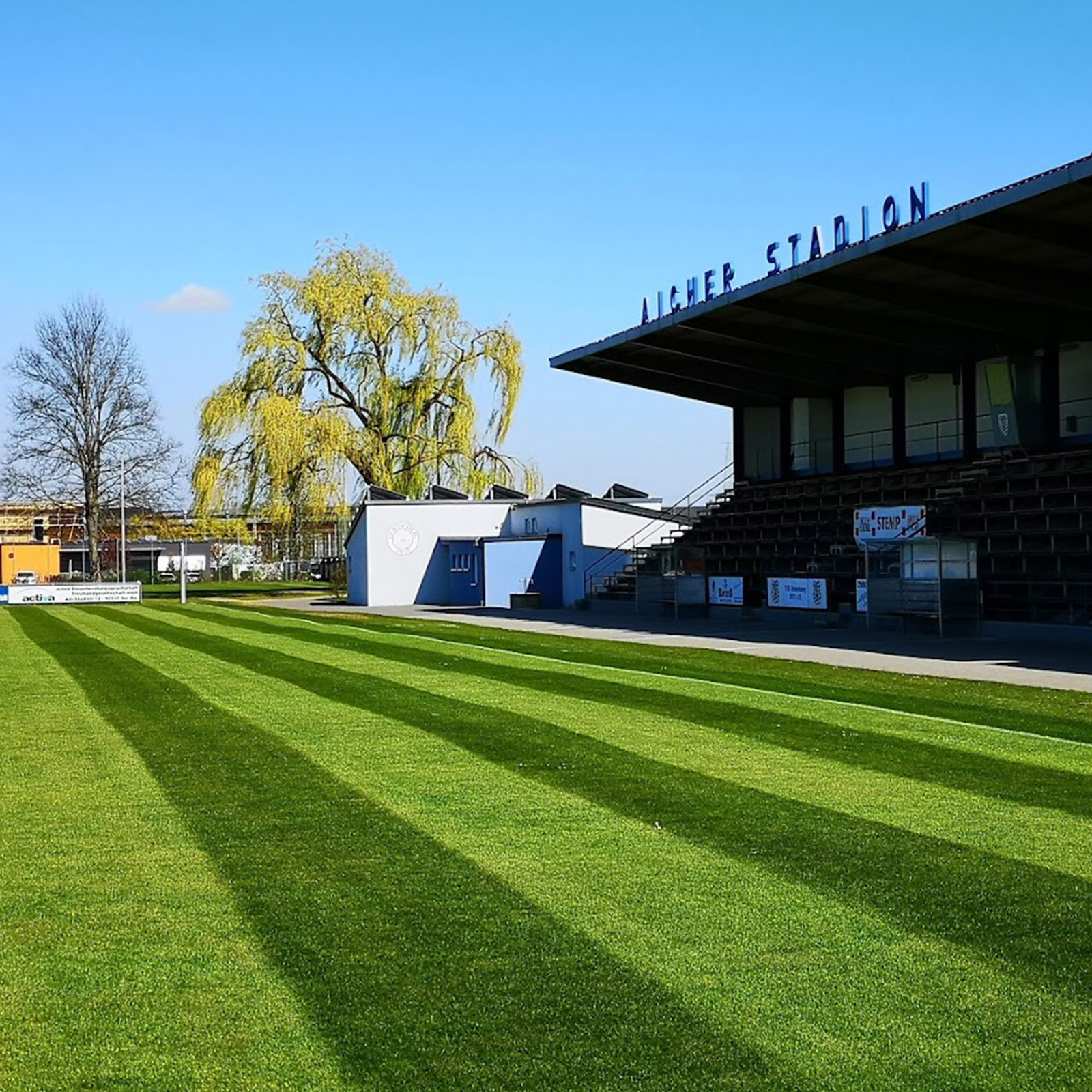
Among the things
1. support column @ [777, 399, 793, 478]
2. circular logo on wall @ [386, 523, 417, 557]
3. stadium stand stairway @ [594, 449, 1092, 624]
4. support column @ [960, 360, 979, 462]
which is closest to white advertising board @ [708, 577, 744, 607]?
stadium stand stairway @ [594, 449, 1092, 624]

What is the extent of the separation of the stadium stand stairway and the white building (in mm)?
2333

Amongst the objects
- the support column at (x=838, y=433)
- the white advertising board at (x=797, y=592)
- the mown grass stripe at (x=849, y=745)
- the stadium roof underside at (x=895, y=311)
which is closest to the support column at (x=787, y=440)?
the stadium roof underside at (x=895, y=311)

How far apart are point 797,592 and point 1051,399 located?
25.1 ft

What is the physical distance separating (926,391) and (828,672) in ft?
72.2

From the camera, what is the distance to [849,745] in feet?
39.9

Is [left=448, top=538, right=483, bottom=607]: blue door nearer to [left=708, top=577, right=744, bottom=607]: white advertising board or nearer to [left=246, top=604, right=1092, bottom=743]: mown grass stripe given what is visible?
[left=708, top=577, right=744, bottom=607]: white advertising board

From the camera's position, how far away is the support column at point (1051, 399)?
34094 millimetres

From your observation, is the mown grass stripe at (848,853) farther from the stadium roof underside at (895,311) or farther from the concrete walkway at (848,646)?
the stadium roof underside at (895,311)

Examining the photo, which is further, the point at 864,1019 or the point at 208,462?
the point at 208,462

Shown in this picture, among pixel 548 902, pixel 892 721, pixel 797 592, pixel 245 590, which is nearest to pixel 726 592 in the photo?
pixel 797 592

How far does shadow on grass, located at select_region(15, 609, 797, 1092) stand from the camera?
4.84 metres

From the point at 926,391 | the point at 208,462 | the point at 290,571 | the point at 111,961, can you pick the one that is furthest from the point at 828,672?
the point at 290,571

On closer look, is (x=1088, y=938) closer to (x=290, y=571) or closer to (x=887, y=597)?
(x=887, y=597)

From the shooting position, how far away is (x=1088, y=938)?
20.3 feet
